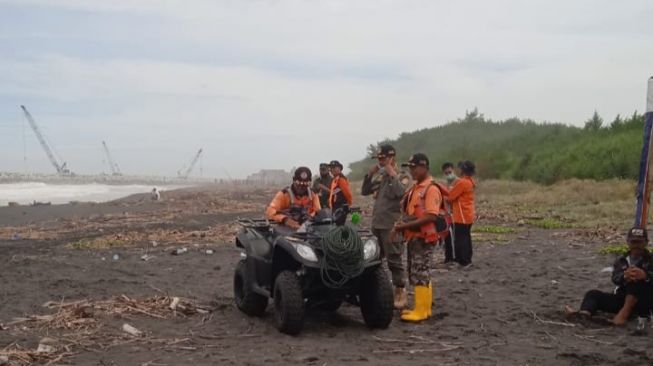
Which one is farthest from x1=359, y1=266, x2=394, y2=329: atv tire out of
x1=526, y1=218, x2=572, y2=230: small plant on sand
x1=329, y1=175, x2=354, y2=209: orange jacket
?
x1=526, y1=218, x2=572, y2=230: small plant on sand

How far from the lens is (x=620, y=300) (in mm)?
8062

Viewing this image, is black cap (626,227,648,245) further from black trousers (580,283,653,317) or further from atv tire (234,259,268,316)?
atv tire (234,259,268,316)

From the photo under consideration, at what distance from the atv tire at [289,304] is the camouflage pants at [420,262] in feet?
4.68

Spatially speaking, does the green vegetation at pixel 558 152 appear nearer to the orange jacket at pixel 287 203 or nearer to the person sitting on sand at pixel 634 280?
the orange jacket at pixel 287 203

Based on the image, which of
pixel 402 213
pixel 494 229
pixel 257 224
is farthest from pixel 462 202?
pixel 494 229

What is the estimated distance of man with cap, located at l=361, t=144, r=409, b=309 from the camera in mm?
8945

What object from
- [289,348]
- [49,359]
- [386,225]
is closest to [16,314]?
[49,359]

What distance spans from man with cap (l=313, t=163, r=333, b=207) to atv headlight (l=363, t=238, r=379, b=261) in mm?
5548

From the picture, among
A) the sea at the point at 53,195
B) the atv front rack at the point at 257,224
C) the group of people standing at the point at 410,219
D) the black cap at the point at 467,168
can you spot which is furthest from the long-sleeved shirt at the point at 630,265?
the sea at the point at 53,195

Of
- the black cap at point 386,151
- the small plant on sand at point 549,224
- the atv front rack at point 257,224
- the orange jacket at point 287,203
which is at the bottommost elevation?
the small plant on sand at point 549,224

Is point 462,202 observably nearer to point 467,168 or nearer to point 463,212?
point 463,212

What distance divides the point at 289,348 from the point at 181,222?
16.7 meters

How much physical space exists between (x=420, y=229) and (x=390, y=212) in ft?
3.19

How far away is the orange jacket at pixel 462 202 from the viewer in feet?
40.7
